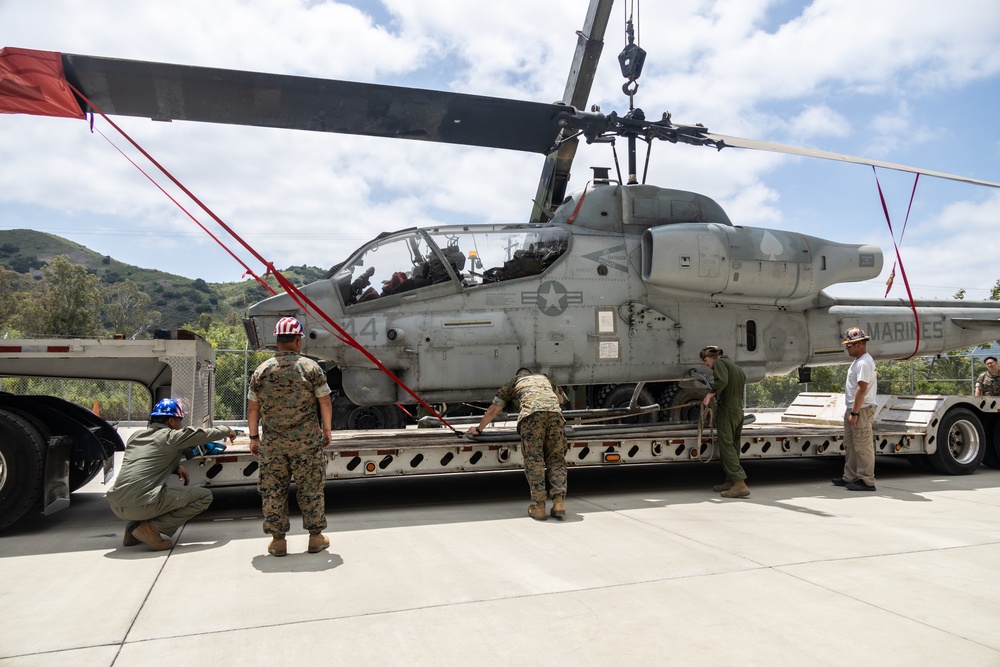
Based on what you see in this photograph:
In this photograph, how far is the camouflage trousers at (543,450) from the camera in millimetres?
6000

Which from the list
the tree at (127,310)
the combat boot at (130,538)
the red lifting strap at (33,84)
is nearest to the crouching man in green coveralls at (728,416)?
the combat boot at (130,538)

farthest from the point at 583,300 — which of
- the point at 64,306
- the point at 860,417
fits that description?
the point at 64,306

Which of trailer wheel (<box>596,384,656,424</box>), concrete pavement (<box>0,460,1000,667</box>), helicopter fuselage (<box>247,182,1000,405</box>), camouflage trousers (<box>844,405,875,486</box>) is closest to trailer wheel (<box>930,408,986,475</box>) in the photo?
helicopter fuselage (<box>247,182,1000,405</box>)

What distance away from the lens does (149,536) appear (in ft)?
16.2

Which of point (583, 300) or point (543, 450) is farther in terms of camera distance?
point (583, 300)

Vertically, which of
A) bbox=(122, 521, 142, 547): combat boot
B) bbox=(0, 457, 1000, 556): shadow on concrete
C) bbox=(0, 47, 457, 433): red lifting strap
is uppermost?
bbox=(0, 47, 457, 433): red lifting strap

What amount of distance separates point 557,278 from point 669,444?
80.7 inches

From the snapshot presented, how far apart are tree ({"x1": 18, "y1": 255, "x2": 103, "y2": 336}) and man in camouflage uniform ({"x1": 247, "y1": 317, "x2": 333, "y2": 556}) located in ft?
163

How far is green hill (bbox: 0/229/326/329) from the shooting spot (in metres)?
101

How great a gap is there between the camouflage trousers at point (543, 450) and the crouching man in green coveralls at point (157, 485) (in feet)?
7.87

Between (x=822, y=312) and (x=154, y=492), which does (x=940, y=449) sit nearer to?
(x=822, y=312)

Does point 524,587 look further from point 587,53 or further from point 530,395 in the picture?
point 587,53

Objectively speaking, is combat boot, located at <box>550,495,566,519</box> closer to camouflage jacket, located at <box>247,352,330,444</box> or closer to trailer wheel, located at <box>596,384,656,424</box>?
camouflage jacket, located at <box>247,352,330,444</box>

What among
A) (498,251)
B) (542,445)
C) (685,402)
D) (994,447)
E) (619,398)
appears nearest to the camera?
(542,445)
